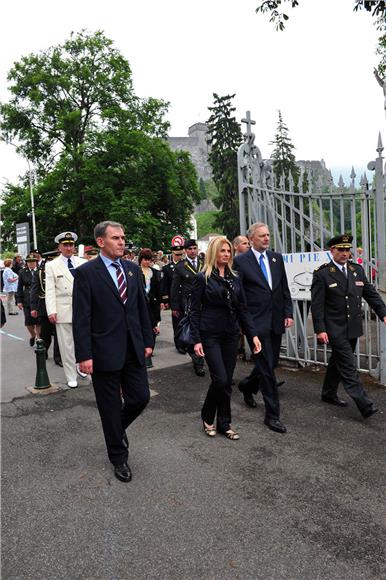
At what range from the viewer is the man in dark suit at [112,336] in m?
3.70

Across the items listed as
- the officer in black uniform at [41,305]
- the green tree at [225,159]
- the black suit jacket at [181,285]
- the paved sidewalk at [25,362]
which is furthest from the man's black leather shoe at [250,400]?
the green tree at [225,159]

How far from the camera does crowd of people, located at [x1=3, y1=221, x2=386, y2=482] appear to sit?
3.75m

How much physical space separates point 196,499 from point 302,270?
4.10m

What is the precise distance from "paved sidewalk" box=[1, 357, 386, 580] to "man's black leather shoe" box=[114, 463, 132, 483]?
2.3 inches

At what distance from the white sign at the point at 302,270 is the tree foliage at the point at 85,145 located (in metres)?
20.5

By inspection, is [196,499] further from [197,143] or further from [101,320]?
[197,143]

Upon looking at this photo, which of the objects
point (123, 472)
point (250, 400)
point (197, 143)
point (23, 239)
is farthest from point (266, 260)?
point (197, 143)

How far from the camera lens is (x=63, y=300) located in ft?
22.3

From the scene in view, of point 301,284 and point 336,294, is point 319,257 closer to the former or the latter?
point 301,284

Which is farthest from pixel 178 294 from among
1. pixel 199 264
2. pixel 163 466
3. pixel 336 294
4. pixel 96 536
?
pixel 96 536

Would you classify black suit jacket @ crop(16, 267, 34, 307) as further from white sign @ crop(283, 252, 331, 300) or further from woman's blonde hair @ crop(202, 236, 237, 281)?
woman's blonde hair @ crop(202, 236, 237, 281)

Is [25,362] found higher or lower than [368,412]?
higher

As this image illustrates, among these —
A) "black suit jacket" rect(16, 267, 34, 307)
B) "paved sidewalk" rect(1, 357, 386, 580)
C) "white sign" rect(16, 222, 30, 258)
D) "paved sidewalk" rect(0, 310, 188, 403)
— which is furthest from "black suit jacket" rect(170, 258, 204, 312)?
"white sign" rect(16, 222, 30, 258)

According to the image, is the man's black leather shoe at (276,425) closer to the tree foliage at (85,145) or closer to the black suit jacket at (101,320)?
the black suit jacket at (101,320)
